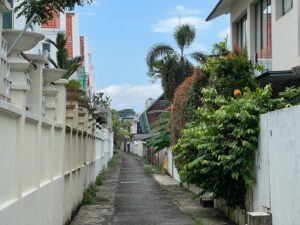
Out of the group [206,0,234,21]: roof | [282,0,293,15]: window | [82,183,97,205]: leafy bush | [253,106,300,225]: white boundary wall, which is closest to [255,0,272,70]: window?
[282,0,293,15]: window

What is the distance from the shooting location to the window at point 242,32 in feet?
66.4

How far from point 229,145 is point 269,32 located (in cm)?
691

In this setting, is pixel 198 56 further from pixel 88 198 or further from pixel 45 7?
pixel 45 7

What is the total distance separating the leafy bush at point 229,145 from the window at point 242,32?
26.9 feet

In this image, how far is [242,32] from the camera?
20.9 metres

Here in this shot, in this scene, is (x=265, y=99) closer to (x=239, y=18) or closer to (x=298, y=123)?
(x=298, y=123)

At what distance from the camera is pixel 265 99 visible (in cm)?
1140

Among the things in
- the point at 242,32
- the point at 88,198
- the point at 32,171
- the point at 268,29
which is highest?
the point at 242,32

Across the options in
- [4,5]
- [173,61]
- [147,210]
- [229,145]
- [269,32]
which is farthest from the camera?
[173,61]

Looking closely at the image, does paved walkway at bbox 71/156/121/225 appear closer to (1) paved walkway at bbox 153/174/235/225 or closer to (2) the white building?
(1) paved walkway at bbox 153/174/235/225

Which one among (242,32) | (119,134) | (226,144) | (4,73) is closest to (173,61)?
(242,32)

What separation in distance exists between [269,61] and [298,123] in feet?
29.1

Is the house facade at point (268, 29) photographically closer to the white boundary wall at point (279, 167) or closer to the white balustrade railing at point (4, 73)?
the white boundary wall at point (279, 167)

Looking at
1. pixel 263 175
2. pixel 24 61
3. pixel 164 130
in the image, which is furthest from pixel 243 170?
pixel 164 130
